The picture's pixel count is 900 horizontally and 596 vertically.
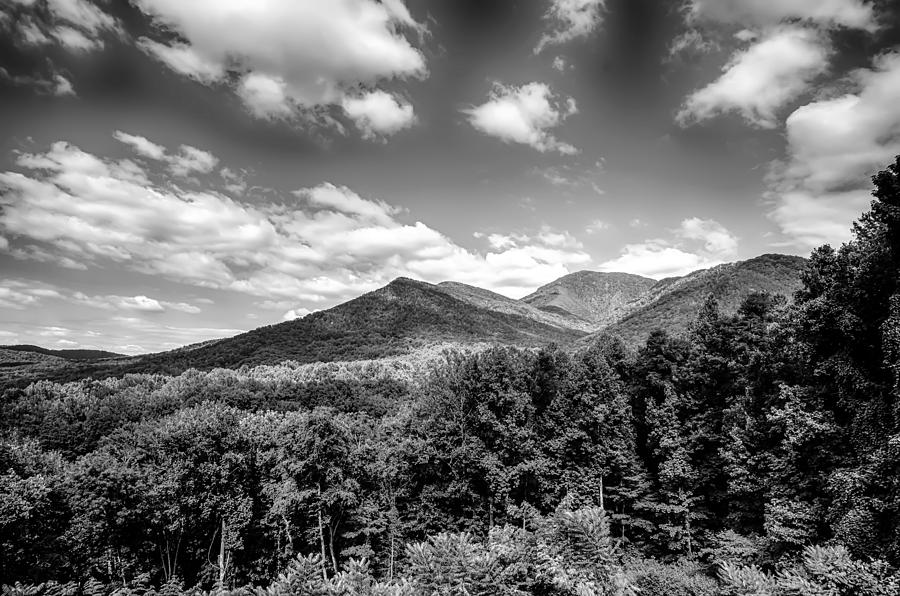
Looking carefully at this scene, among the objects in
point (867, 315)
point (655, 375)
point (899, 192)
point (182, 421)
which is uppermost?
point (899, 192)

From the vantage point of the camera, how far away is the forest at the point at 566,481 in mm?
13508

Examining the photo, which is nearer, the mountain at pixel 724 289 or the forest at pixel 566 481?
the forest at pixel 566 481

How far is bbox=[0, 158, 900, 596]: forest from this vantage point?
13.5m

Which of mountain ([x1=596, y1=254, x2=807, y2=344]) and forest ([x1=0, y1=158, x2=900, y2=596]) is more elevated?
mountain ([x1=596, y1=254, x2=807, y2=344])

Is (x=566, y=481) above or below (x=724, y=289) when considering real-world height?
below

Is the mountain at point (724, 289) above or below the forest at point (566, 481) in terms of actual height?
above

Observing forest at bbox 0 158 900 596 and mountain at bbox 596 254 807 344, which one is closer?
forest at bbox 0 158 900 596

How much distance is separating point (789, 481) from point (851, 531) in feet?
Result: 17.9

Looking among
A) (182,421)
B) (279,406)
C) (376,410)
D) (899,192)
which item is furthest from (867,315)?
(279,406)

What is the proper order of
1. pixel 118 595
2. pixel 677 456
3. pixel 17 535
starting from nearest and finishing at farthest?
1. pixel 118 595
2. pixel 17 535
3. pixel 677 456

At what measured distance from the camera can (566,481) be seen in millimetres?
27203

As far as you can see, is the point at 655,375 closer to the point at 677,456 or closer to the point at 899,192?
the point at 677,456

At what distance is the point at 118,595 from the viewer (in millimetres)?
11945

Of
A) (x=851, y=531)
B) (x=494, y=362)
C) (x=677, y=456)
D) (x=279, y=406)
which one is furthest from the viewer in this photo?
(x=279, y=406)
